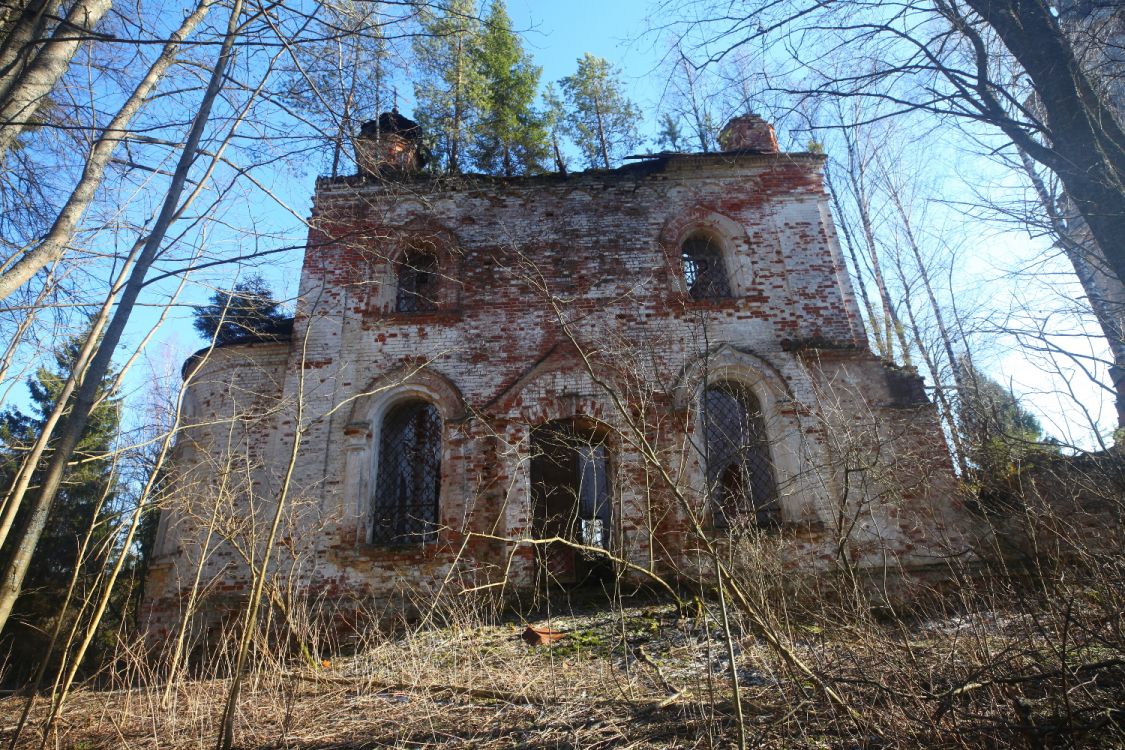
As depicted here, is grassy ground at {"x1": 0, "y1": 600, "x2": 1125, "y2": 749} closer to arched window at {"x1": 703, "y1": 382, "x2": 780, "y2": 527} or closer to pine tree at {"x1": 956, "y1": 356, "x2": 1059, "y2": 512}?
pine tree at {"x1": 956, "y1": 356, "x2": 1059, "y2": 512}

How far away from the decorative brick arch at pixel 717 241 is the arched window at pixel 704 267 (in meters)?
0.10

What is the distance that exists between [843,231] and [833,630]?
52.1 feet

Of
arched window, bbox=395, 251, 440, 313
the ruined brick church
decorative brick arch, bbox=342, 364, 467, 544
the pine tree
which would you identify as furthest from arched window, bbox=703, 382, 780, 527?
arched window, bbox=395, 251, 440, 313

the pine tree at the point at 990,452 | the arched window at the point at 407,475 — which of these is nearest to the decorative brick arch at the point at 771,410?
the pine tree at the point at 990,452

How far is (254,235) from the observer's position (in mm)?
5555

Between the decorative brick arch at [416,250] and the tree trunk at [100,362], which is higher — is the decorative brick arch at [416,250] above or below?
above

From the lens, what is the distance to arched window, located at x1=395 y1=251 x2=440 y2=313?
10922 mm

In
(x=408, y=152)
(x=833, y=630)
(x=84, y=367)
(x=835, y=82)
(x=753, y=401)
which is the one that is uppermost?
(x=408, y=152)

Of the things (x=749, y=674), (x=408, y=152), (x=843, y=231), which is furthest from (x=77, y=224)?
(x=843, y=231)

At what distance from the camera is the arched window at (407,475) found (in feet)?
30.6

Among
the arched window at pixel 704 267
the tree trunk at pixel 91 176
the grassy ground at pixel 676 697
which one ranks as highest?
the arched window at pixel 704 267

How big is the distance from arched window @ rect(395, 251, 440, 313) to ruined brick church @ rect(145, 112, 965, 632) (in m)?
0.05

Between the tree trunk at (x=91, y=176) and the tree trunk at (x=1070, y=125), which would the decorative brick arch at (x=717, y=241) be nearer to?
the tree trunk at (x=1070, y=125)

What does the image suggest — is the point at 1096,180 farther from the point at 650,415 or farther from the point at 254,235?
the point at 254,235
